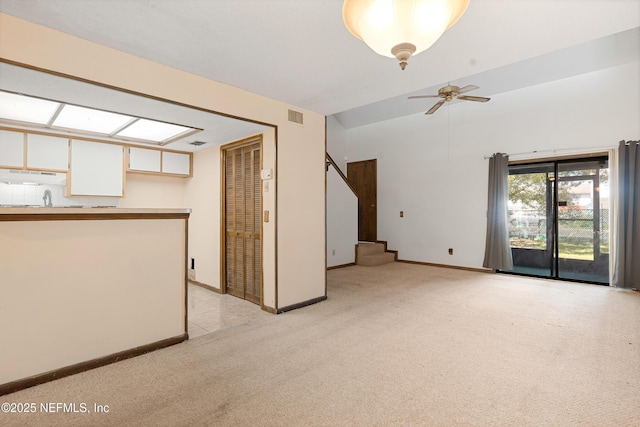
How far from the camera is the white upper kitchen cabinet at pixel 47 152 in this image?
3.88 meters

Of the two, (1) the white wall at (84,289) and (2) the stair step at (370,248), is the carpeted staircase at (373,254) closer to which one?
(2) the stair step at (370,248)

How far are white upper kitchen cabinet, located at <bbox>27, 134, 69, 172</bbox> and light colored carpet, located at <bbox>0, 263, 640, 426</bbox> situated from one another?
3.05 m

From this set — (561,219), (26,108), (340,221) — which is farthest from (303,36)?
(561,219)

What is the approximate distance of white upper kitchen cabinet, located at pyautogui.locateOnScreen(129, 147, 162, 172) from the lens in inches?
185

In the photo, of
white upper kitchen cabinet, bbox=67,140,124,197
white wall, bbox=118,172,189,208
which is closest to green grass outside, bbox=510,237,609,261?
white wall, bbox=118,172,189,208

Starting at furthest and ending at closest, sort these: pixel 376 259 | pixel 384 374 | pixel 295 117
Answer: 1. pixel 376 259
2. pixel 295 117
3. pixel 384 374

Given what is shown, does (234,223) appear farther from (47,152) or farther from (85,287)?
(47,152)

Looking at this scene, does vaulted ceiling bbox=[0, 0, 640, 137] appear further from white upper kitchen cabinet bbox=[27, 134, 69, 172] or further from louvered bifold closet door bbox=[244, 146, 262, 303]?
white upper kitchen cabinet bbox=[27, 134, 69, 172]

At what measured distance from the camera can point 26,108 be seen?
10.6 ft

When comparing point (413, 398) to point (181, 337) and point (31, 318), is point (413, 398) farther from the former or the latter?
point (31, 318)

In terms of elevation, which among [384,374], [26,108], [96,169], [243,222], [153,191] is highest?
[26,108]

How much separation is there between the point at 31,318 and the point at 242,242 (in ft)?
7.65

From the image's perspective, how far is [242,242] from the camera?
168 inches

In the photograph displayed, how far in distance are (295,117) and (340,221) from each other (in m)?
3.45
